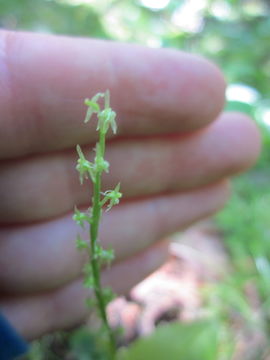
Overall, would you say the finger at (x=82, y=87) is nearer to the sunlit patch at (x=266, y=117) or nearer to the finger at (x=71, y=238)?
the finger at (x=71, y=238)

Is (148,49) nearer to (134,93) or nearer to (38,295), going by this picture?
(134,93)

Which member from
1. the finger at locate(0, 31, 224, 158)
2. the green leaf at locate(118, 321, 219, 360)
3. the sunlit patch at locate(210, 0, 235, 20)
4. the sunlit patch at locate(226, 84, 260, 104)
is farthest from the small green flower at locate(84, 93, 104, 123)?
the sunlit patch at locate(210, 0, 235, 20)

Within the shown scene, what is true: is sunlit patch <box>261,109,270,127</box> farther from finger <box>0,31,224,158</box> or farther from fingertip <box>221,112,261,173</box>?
finger <box>0,31,224,158</box>

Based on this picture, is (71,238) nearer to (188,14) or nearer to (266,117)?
(266,117)

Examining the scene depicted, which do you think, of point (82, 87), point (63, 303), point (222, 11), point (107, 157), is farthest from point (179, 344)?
point (222, 11)

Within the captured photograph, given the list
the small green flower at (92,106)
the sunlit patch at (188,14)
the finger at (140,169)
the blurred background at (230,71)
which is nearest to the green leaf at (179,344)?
the blurred background at (230,71)

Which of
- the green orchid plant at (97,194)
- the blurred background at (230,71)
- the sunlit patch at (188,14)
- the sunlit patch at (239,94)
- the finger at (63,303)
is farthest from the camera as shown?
the sunlit patch at (188,14)
